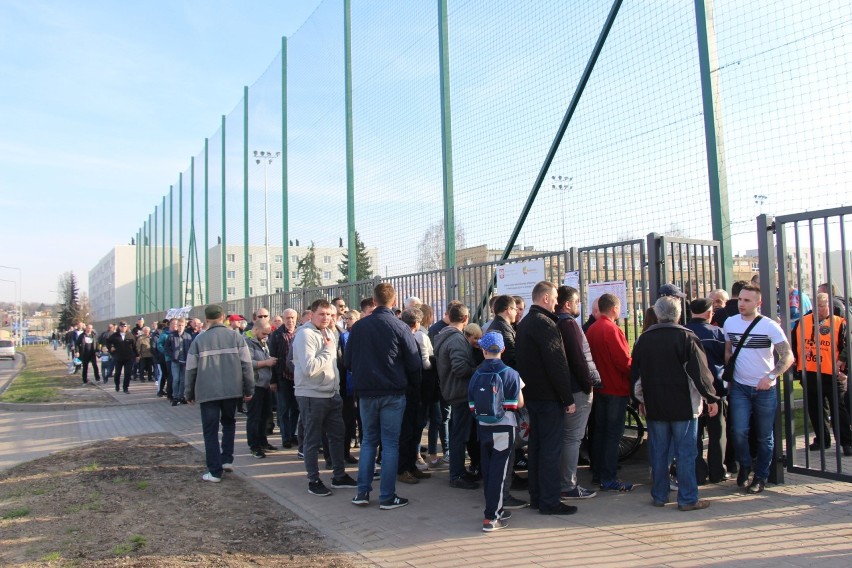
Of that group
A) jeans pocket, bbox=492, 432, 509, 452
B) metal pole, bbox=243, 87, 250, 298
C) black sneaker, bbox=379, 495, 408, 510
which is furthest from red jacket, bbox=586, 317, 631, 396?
metal pole, bbox=243, 87, 250, 298

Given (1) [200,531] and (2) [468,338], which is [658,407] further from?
(1) [200,531]

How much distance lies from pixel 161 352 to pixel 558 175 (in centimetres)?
1162

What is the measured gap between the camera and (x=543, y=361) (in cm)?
552

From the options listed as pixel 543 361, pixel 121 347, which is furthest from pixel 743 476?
pixel 121 347

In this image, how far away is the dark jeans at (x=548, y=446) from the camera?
5.58 meters

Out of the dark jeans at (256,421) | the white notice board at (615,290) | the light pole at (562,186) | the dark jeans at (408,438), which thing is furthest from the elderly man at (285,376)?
the white notice board at (615,290)

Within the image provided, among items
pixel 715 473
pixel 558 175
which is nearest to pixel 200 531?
pixel 715 473

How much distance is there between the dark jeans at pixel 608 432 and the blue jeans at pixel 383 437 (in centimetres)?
190

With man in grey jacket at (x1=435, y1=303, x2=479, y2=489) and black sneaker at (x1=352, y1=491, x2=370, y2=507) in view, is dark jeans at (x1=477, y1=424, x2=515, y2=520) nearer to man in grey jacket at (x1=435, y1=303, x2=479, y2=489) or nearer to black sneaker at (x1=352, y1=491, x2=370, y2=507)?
man in grey jacket at (x1=435, y1=303, x2=479, y2=489)

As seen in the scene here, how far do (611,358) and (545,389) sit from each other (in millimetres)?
1031

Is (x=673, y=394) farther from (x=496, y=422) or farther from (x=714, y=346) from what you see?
(x=496, y=422)

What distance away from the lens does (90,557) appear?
4949mm

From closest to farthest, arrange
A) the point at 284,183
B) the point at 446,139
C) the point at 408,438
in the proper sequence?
the point at 408,438
the point at 446,139
the point at 284,183

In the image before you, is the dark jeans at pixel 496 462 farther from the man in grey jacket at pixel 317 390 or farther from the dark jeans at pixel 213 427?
the dark jeans at pixel 213 427
